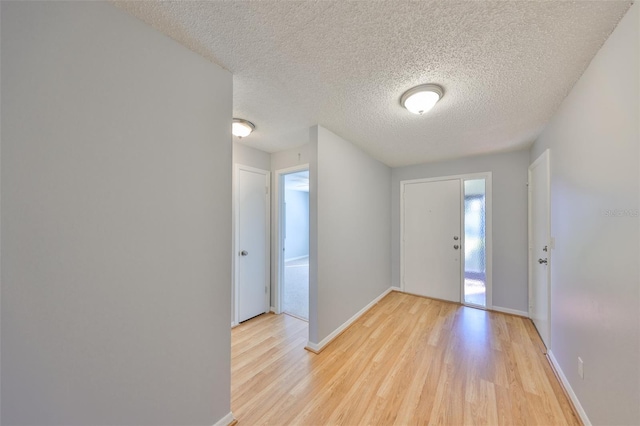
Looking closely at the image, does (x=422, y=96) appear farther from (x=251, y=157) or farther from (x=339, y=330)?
(x=339, y=330)

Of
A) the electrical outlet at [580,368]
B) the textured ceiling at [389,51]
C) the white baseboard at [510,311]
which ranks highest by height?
the textured ceiling at [389,51]

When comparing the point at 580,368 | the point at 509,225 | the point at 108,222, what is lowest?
the point at 580,368

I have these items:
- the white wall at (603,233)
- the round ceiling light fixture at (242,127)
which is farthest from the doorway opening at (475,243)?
the round ceiling light fixture at (242,127)

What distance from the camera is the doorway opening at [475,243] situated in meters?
3.36

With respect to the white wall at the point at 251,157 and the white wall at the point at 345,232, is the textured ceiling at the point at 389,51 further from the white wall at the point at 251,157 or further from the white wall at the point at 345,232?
the white wall at the point at 251,157

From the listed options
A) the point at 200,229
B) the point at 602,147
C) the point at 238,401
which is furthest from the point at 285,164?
the point at 602,147

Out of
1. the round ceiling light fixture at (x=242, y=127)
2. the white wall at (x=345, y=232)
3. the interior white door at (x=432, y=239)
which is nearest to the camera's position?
the round ceiling light fixture at (x=242, y=127)

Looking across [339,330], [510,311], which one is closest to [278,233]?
[339,330]

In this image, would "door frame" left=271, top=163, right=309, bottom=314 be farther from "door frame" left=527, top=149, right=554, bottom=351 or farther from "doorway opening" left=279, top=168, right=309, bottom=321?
"door frame" left=527, top=149, right=554, bottom=351

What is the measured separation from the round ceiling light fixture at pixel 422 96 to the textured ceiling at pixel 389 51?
0.05m

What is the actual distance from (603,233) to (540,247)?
1503mm

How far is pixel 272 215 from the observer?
10.8 feet

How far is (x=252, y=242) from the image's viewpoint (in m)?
3.06

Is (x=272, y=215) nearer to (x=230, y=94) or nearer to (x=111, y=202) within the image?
(x=230, y=94)
